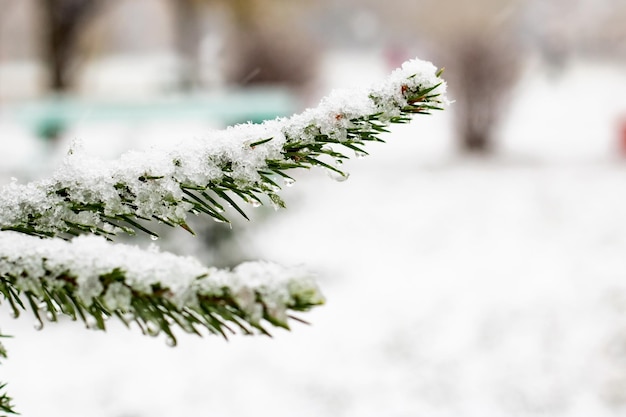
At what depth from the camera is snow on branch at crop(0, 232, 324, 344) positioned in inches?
21.0

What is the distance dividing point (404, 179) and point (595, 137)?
522 centimetres

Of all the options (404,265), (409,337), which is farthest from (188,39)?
(409,337)

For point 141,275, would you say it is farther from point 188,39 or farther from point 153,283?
point 188,39

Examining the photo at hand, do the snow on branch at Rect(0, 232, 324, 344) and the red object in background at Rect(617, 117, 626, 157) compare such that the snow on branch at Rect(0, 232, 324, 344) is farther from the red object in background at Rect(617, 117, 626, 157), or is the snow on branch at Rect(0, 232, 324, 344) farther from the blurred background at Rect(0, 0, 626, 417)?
the red object in background at Rect(617, 117, 626, 157)

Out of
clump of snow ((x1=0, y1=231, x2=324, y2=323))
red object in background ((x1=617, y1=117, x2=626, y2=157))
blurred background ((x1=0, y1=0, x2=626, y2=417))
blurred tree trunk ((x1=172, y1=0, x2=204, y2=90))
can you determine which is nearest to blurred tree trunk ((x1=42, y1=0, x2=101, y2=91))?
blurred background ((x1=0, y1=0, x2=626, y2=417))

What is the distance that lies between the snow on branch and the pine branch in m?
0.09

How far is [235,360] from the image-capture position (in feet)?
12.4

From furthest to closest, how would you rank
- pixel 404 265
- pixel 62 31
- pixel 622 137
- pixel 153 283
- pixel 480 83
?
1. pixel 62 31
2. pixel 480 83
3. pixel 622 137
4. pixel 404 265
5. pixel 153 283

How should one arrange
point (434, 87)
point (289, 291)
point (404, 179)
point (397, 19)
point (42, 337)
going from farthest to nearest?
point (397, 19) → point (404, 179) → point (42, 337) → point (434, 87) → point (289, 291)

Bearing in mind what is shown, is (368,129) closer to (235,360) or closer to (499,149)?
(235,360)

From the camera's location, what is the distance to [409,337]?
4129mm

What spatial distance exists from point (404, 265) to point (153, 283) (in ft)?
16.5

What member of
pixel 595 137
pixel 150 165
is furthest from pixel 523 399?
pixel 595 137

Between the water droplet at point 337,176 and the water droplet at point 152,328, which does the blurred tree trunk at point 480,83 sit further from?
the water droplet at point 152,328
